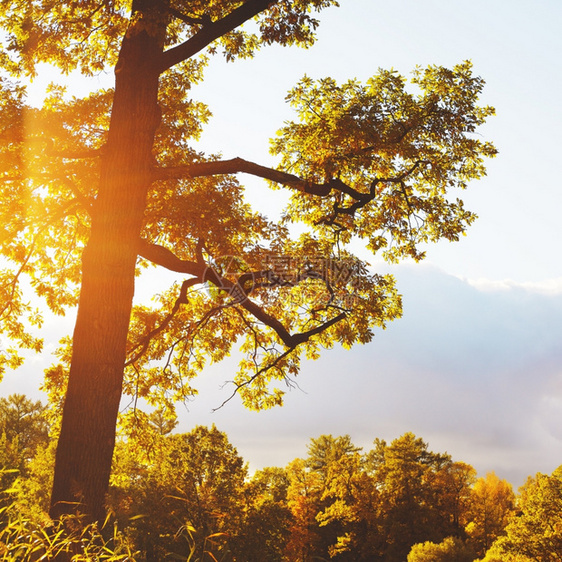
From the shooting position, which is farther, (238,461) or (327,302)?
(238,461)

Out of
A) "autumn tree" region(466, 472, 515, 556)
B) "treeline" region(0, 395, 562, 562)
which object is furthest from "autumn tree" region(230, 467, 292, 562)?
"autumn tree" region(466, 472, 515, 556)

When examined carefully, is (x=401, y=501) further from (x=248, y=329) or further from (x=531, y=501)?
(x=248, y=329)

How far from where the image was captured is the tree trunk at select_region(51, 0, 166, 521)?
748 cm

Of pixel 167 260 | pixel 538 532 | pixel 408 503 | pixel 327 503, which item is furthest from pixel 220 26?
pixel 327 503

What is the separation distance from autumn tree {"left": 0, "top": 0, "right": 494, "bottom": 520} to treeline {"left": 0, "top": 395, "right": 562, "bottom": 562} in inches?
154

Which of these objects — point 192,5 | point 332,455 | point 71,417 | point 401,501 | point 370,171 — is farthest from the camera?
point 332,455

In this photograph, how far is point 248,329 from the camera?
14.3 metres

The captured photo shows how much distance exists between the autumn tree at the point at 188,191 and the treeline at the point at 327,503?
3.91 m

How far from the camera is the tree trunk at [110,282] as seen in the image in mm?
7480

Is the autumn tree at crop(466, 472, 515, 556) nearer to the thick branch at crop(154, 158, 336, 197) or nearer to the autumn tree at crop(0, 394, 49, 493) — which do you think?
the thick branch at crop(154, 158, 336, 197)

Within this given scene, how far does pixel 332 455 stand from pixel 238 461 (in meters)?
32.1

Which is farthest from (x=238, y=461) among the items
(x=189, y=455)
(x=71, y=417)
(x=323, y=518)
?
(x=71, y=417)

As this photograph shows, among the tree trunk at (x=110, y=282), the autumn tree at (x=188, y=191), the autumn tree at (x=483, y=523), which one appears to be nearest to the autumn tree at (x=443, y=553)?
the autumn tree at (x=483, y=523)

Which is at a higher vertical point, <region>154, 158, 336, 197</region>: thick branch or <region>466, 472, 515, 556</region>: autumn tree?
<region>154, 158, 336, 197</region>: thick branch
